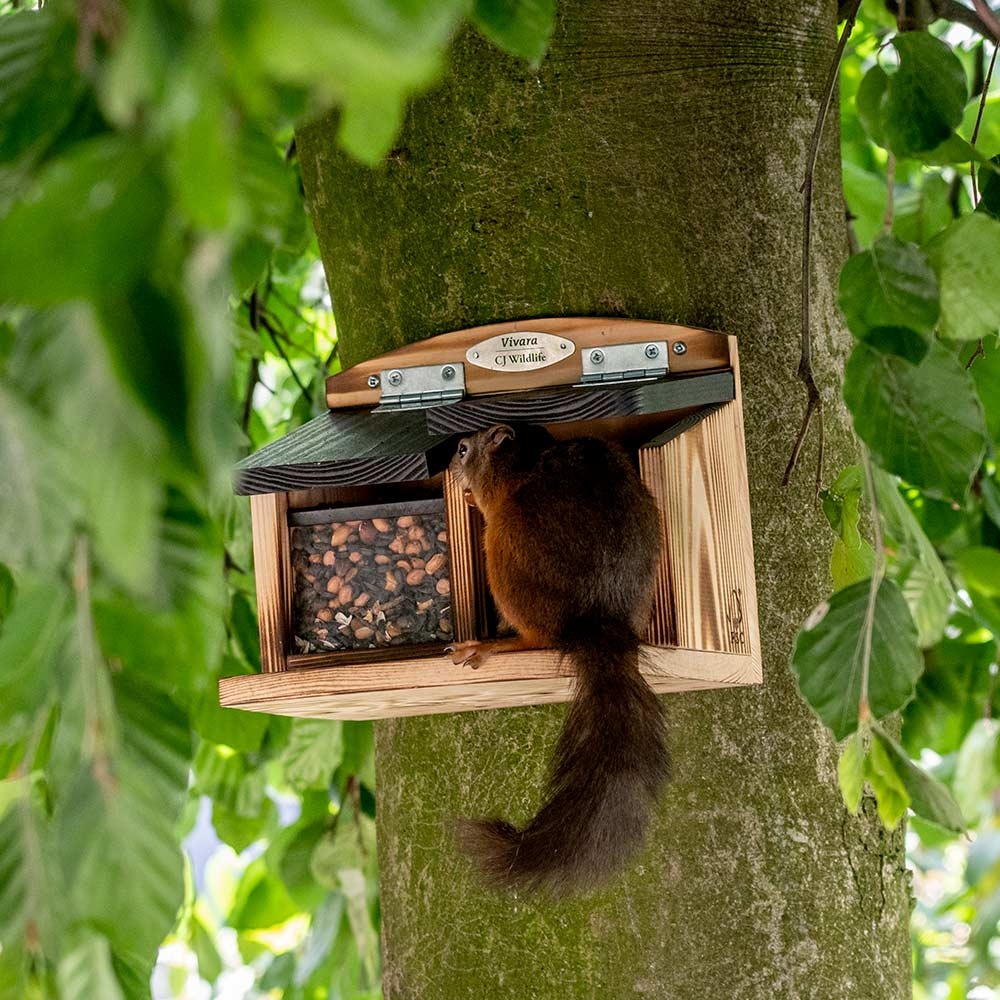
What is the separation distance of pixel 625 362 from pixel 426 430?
0.21m

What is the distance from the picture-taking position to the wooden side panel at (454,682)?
3.64ft

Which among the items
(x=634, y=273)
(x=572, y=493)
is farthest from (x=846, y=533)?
(x=634, y=273)

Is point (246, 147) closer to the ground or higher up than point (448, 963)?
higher up

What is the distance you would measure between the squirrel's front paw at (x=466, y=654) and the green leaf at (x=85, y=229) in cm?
77

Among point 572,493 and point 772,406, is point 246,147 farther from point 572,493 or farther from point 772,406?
point 772,406

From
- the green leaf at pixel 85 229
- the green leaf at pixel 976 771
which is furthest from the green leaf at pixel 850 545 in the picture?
the green leaf at pixel 976 771

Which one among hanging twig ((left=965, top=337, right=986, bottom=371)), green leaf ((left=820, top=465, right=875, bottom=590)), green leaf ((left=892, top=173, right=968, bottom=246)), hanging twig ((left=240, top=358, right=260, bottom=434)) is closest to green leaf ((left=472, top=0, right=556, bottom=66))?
green leaf ((left=820, top=465, right=875, bottom=590))

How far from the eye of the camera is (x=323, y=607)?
136 centimetres

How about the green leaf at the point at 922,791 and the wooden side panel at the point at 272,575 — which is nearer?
the green leaf at the point at 922,791

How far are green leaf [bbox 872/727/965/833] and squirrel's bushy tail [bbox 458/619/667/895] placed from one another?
412mm

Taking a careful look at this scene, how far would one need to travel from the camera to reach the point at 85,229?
0.35 meters

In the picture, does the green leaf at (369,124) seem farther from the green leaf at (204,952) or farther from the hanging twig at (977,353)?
the green leaf at (204,952)

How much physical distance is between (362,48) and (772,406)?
3.59 ft

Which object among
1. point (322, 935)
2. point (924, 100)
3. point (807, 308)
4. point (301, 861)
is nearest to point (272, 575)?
point (807, 308)
